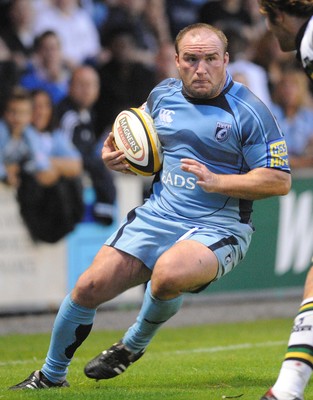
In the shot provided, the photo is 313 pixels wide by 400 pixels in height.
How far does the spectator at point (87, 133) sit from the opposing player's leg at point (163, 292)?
245 inches

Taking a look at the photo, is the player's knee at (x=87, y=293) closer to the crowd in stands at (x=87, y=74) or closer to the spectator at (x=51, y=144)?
the crowd in stands at (x=87, y=74)

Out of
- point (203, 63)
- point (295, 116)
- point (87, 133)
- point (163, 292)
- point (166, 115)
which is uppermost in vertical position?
point (203, 63)

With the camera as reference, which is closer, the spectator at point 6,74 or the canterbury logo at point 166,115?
the canterbury logo at point 166,115

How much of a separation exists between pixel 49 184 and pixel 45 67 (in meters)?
1.53

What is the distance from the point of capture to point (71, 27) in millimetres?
13305

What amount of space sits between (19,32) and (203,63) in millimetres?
6695

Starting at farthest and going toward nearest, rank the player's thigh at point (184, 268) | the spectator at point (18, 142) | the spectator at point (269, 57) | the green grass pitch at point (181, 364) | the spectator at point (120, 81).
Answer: the spectator at point (269, 57), the spectator at point (120, 81), the spectator at point (18, 142), the green grass pitch at point (181, 364), the player's thigh at point (184, 268)

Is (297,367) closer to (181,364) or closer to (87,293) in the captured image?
(87,293)

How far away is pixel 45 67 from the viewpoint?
12.8 metres

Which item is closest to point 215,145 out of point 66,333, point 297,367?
point 66,333

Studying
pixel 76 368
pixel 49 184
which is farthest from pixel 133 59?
pixel 76 368

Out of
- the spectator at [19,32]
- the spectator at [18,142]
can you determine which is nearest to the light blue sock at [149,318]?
the spectator at [18,142]

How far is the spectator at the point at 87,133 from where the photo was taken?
12.9m

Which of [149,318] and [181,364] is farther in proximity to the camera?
[181,364]
